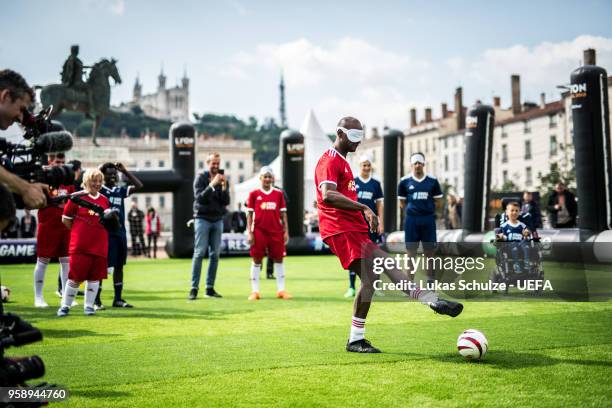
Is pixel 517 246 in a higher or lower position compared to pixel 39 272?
higher

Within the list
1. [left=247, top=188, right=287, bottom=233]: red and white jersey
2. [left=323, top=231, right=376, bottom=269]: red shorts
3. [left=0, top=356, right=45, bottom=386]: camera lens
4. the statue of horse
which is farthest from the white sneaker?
the statue of horse

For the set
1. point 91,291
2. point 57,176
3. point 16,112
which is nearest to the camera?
point 16,112

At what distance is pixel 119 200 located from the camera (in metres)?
11.9

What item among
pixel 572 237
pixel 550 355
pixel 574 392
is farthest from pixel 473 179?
pixel 574 392

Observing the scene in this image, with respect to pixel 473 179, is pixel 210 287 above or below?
below

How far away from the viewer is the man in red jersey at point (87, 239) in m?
9.74

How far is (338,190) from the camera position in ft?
22.6

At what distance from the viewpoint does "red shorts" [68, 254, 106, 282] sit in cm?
973

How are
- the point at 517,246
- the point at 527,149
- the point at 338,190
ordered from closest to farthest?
the point at 338,190 → the point at 517,246 → the point at 527,149

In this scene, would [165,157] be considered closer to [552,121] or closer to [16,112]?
[552,121]

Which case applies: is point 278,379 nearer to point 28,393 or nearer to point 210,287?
point 28,393

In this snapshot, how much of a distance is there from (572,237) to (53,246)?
11821mm

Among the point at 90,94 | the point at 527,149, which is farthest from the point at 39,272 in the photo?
the point at 527,149

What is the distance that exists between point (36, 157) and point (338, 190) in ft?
10.6
